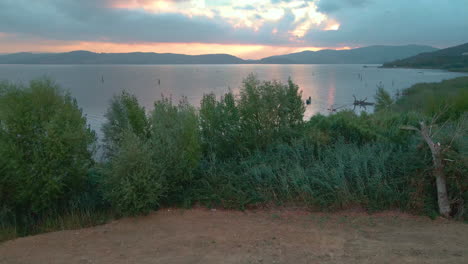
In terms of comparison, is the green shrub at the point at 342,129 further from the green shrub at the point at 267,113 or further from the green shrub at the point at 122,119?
the green shrub at the point at 122,119

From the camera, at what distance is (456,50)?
474 ft

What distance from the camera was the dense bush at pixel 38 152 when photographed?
707 centimetres

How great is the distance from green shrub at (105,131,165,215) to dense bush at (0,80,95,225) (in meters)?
1.06

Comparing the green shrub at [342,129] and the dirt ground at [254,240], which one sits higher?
the green shrub at [342,129]

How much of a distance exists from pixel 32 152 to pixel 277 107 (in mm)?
5876

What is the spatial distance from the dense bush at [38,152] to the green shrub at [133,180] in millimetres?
1056

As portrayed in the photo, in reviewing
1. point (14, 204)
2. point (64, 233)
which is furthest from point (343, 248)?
point (14, 204)

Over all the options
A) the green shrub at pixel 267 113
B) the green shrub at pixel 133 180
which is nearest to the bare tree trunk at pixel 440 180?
the green shrub at pixel 267 113

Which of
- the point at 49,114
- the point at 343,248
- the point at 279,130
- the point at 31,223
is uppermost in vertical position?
the point at 49,114

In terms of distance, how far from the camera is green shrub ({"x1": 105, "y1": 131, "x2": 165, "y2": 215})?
674 centimetres

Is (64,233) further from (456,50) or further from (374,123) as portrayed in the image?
(456,50)

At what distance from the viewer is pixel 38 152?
7.17m

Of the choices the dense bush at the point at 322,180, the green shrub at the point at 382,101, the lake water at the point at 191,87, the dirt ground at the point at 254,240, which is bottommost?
the lake water at the point at 191,87

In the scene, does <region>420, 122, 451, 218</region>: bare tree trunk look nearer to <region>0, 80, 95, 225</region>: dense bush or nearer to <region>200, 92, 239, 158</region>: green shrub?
<region>200, 92, 239, 158</region>: green shrub
